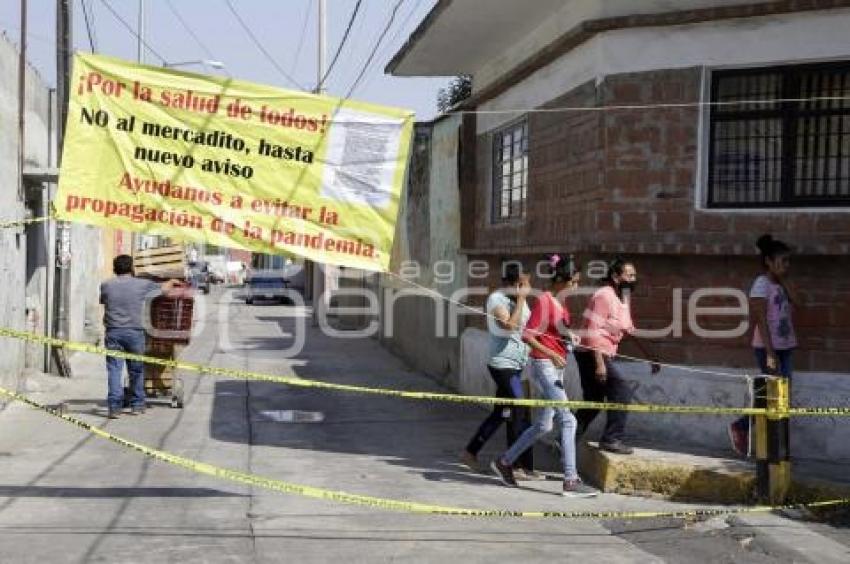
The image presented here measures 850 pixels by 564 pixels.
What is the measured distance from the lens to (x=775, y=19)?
8.05 meters

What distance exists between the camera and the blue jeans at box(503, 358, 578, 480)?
7.36m

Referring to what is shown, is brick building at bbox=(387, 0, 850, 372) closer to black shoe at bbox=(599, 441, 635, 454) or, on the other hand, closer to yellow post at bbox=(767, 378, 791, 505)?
black shoe at bbox=(599, 441, 635, 454)

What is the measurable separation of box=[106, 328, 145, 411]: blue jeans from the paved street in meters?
0.29

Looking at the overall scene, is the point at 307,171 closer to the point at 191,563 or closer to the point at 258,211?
the point at 258,211

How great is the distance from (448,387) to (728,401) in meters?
5.66

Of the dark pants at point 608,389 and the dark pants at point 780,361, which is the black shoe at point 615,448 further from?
the dark pants at point 780,361

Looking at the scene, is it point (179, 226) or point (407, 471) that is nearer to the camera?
point (179, 226)

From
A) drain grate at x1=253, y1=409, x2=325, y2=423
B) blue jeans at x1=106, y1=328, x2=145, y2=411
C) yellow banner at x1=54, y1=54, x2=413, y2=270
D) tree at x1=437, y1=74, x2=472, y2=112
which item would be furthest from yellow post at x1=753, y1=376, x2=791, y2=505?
tree at x1=437, y1=74, x2=472, y2=112

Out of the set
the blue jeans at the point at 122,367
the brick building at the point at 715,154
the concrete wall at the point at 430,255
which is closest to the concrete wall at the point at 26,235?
the blue jeans at the point at 122,367

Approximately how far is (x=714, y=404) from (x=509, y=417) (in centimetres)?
162

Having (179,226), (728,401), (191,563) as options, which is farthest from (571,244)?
(191,563)

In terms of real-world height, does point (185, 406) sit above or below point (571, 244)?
below

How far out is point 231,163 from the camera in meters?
6.56

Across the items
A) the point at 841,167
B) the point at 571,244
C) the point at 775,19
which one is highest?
the point at 775,19
